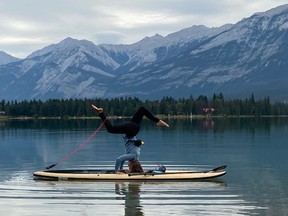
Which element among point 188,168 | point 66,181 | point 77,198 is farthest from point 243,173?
point 77,198

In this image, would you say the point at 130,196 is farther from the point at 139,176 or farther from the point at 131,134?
the point at 131,134

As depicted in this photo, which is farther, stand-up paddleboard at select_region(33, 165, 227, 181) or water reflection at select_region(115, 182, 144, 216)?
stand-up paddleboard at select_region(33, 165, 227, 181)

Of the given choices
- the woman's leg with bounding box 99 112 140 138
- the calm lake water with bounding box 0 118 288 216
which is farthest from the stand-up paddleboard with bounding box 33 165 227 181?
the woman's leg with bounding box 99 112 140 138

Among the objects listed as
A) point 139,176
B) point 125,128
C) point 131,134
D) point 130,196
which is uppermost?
point 125,128

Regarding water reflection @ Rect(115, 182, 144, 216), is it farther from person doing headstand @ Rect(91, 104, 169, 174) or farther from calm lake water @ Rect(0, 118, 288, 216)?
person doing headstand @ Rect(91, 104, 169, 174)

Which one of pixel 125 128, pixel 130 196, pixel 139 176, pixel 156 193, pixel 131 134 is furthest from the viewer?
pixel 131 134

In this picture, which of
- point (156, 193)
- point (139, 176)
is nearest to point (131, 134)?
point (139, 176)

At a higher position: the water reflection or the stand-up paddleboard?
the stand-up paddleboard

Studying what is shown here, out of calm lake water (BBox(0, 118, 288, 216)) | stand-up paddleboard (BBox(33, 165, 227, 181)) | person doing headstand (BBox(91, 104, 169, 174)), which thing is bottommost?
calm lake water (BBox(0, 118, 288, 216))

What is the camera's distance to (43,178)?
3906 cm

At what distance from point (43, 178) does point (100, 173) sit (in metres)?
3.96

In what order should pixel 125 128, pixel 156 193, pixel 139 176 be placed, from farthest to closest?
pixel 125 128
pixel 139 176
pixel 156 193

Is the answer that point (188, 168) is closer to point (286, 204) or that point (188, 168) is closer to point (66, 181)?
point (66, 181)

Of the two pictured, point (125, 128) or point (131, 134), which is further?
point (131, 134)
